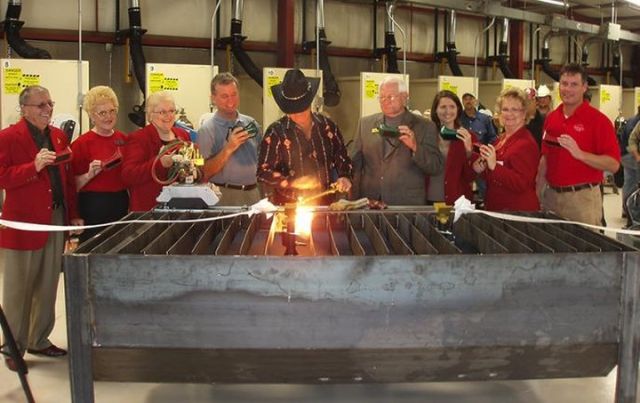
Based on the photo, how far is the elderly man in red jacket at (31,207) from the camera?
139 inches

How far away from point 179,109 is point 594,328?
4.74m

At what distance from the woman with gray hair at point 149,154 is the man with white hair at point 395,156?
104cm

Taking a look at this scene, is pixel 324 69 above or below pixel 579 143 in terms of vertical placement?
above

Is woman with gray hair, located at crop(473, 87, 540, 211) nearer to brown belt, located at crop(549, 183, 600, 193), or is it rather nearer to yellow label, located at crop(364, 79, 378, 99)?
brown belt, located at crop(549, 183, 600, 193)

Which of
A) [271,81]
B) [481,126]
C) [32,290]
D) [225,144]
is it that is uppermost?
[271,81]

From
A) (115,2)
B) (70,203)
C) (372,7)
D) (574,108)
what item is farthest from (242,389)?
(372,7)

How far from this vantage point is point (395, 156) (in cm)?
419

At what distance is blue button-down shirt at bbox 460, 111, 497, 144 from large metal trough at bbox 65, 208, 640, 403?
170 inches

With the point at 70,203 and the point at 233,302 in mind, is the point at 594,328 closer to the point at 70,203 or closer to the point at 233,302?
the point at 233,302

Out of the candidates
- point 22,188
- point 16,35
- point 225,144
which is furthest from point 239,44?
point 22,188

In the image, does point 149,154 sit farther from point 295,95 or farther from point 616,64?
point 616,64

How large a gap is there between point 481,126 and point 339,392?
148 inches

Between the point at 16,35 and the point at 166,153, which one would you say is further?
the point at 16,35

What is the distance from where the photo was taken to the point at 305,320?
2148mm
